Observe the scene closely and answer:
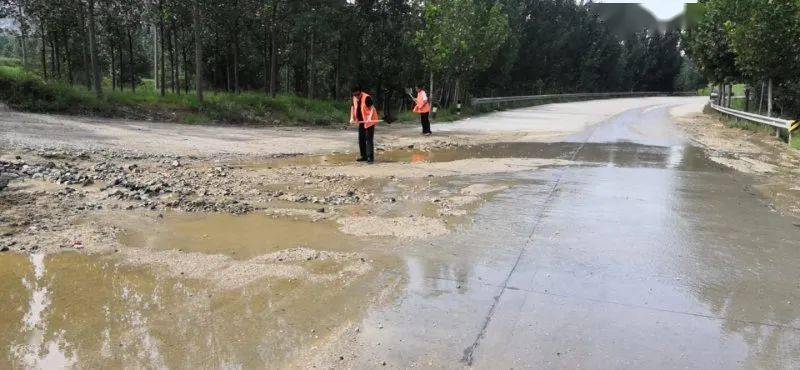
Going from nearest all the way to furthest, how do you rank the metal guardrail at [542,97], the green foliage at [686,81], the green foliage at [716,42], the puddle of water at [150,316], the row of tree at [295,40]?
the puddle of water at [150,316] → the green foliage at [716,42] → the row of tree at [295,40] → the metal guardrail at [542,97] → the green foliage at [686,81]

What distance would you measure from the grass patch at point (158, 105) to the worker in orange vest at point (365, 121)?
909cm

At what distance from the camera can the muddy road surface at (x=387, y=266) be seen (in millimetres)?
3928

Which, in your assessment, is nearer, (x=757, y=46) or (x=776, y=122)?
(x=776, y=122)

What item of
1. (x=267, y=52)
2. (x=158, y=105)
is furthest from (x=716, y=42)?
(x=158, y=105)

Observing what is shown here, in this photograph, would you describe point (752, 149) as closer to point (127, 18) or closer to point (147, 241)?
point (147, 241)

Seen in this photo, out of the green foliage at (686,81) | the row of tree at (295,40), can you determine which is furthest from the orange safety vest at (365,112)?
the green foliage at (686,81)

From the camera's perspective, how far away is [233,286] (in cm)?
488

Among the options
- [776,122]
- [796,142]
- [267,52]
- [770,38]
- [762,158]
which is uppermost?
[267,52]

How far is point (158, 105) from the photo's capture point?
19984 mm

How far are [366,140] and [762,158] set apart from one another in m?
9.68

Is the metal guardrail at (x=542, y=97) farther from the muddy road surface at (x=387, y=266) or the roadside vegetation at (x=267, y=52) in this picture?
the muddy road surface at (x=387, y=266)

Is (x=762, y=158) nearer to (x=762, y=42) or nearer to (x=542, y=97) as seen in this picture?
(x=762, y=42)

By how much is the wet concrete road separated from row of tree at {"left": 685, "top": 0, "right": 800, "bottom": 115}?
46.2 feet

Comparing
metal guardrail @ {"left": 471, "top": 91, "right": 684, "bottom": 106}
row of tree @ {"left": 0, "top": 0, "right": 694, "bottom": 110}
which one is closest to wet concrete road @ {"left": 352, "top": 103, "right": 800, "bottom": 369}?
row of tree @ {"left": 0, "top": 0, "right": 694, "bottom": 110}
